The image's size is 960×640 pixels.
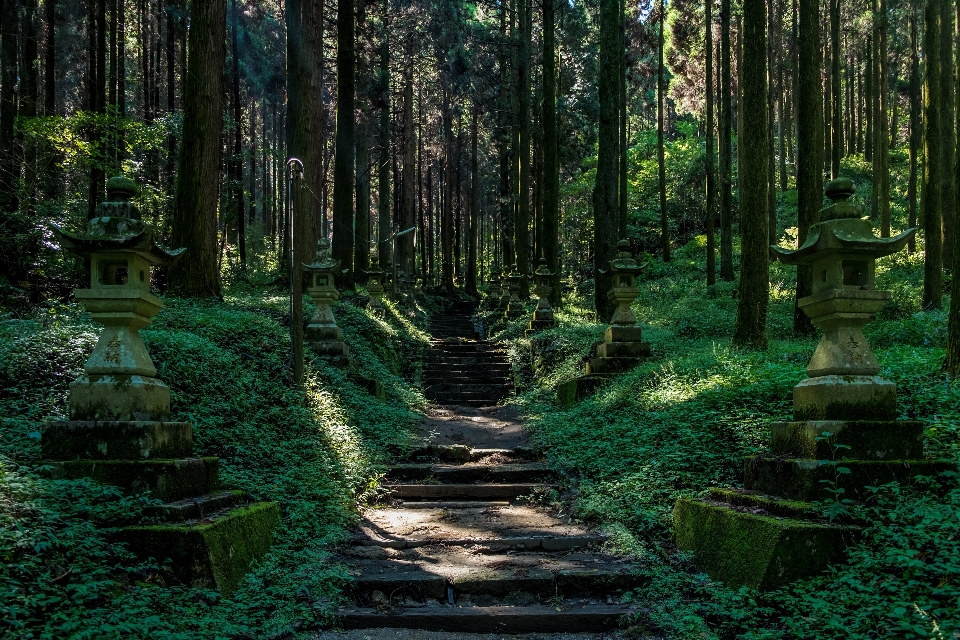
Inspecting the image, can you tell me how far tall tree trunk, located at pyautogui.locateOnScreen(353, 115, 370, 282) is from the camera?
2067 centimetres

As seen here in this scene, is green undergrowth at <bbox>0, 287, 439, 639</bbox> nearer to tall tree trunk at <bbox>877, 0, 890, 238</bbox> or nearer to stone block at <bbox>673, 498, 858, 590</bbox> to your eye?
stone block at <bbox>673, 498, 858, 590</bbox>

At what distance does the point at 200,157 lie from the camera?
10242 millimetres

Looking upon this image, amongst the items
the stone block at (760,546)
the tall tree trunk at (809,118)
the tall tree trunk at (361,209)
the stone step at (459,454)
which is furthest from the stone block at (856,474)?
the tall tree trunk at (361,209)

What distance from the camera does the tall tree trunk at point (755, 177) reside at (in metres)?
9.27

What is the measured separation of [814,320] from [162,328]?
7133mm

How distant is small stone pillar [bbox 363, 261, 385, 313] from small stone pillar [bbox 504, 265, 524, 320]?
4.49 m

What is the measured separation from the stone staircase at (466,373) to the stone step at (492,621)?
30.4ft

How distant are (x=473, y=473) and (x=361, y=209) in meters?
15.6

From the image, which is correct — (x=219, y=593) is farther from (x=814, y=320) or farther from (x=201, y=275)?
(x=201, y=275)

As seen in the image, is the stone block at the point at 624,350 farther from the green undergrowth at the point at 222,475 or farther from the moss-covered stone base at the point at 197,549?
the moss-covered stone base at the point at 197,549

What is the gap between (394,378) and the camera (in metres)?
13.2

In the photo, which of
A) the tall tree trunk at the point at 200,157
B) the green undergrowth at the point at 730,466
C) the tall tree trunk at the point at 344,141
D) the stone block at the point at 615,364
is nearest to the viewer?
the green undergrowth at the point at 730,466

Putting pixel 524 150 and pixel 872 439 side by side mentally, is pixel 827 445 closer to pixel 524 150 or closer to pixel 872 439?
pixel 872 439

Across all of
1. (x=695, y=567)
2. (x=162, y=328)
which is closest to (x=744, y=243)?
(x=695, y=567)
